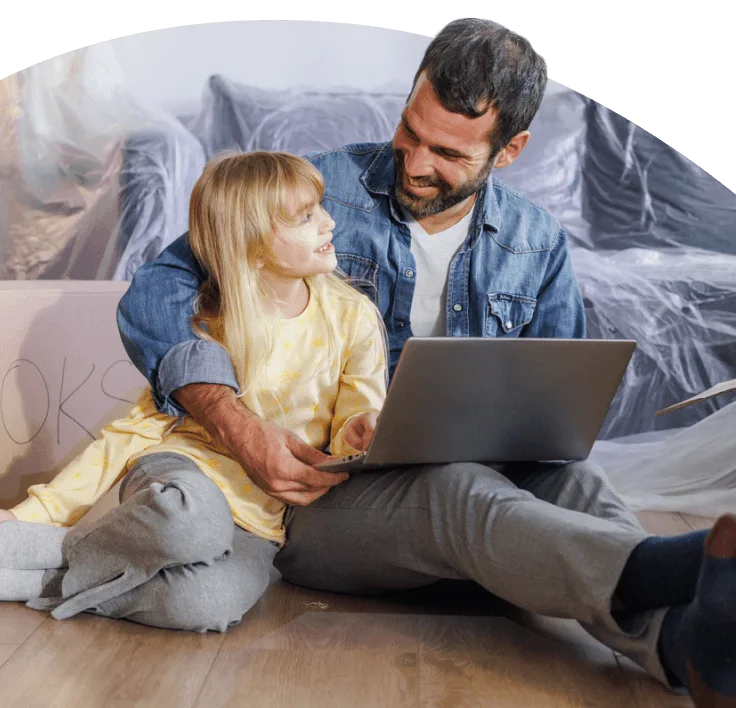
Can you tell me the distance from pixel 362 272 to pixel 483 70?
0.38 meters

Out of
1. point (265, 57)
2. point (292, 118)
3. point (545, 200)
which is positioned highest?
point (265, 57)

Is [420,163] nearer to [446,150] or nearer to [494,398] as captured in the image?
[446,150]

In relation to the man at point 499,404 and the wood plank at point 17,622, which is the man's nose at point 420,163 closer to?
the man at point 499,404

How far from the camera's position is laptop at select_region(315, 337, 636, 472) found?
1.20 m

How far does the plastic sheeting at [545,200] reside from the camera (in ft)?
7.66

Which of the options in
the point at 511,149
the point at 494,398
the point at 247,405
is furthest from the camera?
the point at 511,149

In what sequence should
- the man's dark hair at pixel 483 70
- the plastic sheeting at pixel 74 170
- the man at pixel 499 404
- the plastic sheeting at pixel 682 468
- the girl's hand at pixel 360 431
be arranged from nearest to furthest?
the man at pixel 499 404, the girl's hand at pixel 360 431, the man's dark hair at pixel 483 70, the plastic sheeting at pixel 682 468, the plastic sheeting at pixel 74 170

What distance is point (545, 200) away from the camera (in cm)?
244

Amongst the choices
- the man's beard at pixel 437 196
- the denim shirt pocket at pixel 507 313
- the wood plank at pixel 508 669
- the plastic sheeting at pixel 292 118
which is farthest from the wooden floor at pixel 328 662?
the plastic sheeting at pixel 292 118

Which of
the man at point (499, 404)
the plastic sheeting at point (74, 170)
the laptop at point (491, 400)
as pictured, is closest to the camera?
the man at point (499, 404)

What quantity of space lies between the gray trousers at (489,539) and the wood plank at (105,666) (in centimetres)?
21

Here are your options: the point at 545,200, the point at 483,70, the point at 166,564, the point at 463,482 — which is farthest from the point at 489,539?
the point at 545,200

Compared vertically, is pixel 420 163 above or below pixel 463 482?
above

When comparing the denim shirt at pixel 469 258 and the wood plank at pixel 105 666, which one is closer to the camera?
the wood plank at pixel 105 666
